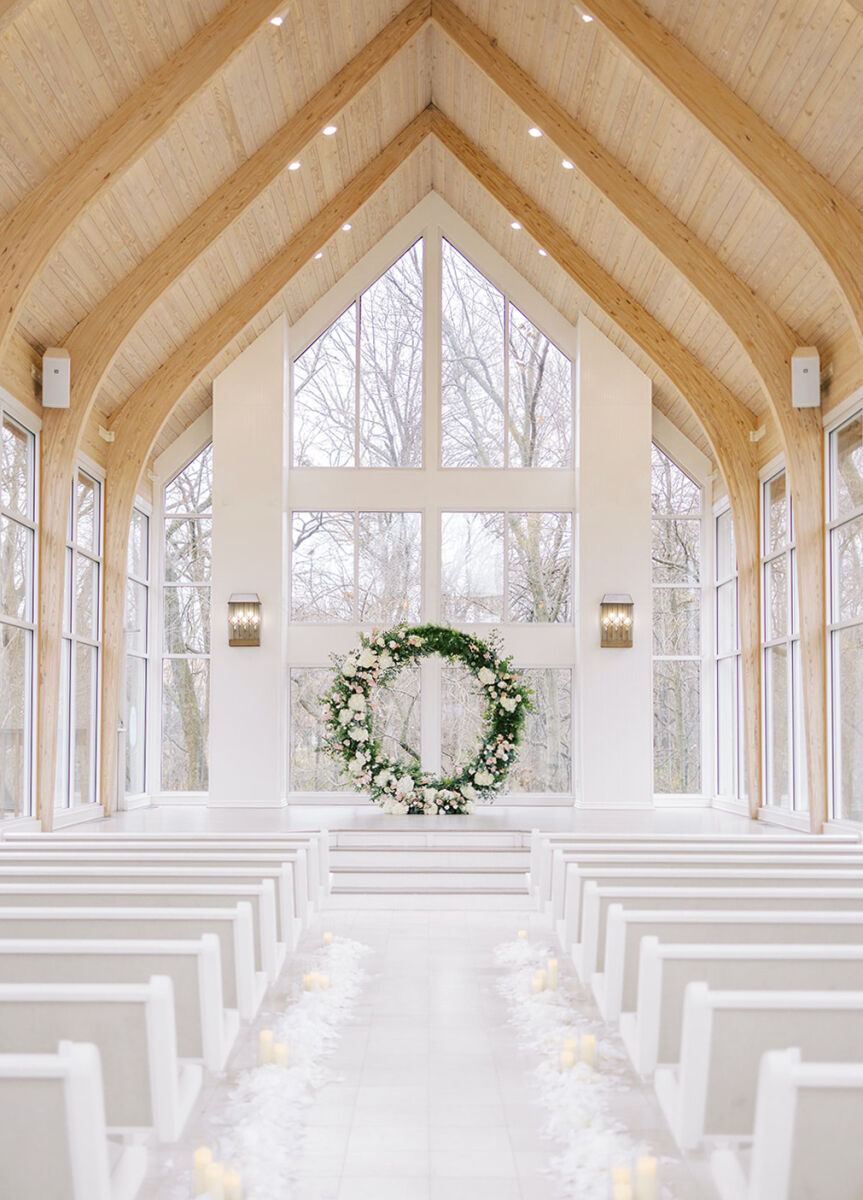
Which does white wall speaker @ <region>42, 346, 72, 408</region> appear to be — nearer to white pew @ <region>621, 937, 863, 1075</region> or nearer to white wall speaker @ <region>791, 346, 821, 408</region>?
white wall speaker @ <region>791, 346, 821, 408</region>

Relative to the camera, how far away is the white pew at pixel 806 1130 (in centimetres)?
196

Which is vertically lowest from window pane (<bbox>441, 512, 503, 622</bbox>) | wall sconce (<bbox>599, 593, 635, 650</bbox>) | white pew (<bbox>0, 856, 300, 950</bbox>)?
white pew (<bbox>0, 856, 300, 950</bbox>)

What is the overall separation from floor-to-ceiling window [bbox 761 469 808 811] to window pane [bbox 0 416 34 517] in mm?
6666

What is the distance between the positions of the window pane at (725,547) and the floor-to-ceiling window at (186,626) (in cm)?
578

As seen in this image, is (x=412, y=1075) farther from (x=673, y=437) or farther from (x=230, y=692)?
(x=673, y=437)

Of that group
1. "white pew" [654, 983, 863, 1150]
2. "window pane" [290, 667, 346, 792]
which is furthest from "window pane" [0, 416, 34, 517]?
"white pew" [654, 983, 863, 1150]

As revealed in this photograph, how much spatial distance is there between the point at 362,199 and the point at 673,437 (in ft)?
14.6

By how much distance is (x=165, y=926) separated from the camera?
362 centimetres

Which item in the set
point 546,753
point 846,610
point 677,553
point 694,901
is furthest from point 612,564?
point 694,901

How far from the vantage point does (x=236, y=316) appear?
451 inches

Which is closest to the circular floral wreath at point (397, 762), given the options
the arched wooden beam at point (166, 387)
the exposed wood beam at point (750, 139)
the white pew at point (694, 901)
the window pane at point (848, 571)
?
the arched wooden beam at point (166, 387)

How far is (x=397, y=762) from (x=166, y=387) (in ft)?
14.1

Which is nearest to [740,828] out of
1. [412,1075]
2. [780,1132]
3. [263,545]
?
[263,545]

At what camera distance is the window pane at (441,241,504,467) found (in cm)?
1334
